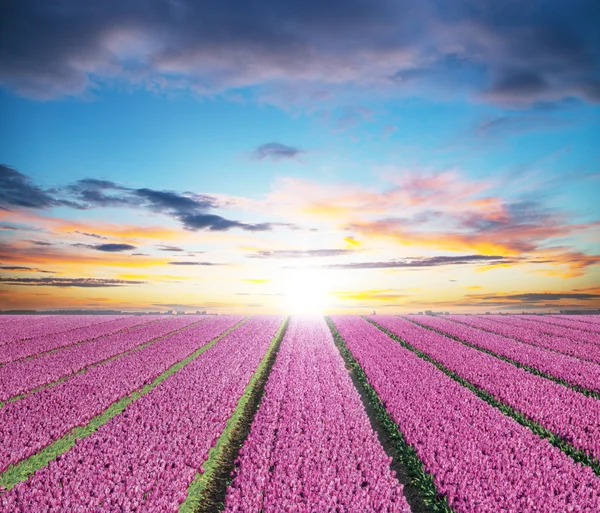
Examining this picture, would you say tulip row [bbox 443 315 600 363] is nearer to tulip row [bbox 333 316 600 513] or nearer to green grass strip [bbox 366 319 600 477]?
green grass strip [bbox 366 319 600 477]

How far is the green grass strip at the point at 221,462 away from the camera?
7.49 metres

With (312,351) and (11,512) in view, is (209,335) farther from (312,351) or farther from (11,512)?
(11,512)

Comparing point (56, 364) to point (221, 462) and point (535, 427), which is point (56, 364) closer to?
point (221, 462)

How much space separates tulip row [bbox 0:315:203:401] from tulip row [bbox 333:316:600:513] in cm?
1329

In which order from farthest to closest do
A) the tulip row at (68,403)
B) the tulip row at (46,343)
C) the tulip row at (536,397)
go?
1. the tulip row at (46,343)
2. the tulip row at (536,397)
3. the tulip row at (68,403)

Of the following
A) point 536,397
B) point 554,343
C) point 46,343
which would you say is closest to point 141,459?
point 536,397

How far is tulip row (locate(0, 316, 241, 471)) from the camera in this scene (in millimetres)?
9445

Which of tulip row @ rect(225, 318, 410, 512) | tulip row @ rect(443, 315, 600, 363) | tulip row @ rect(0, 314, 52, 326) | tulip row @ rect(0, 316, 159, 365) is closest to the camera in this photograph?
tulip row @ rect(225, 318, 410, 512)

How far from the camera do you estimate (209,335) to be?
99.7 feet

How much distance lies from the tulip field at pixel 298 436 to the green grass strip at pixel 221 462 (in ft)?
0.13

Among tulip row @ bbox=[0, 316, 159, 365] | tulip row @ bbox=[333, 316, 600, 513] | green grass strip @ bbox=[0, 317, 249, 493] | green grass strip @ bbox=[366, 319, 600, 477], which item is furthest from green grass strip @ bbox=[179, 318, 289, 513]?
tulip row @ bbox=[0, 316, 159, 365]

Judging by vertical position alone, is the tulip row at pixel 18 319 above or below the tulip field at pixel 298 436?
above

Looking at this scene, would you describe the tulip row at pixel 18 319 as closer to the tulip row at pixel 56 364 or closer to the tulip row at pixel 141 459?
the tulip row at pixel 56 364

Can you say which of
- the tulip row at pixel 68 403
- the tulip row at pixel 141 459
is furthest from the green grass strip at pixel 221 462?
the tulip row at pixel 68 403
